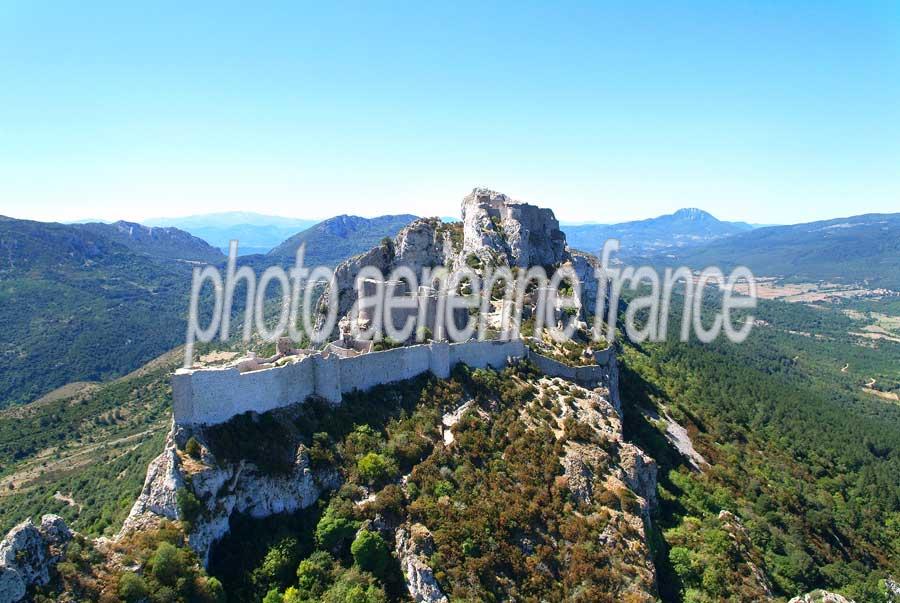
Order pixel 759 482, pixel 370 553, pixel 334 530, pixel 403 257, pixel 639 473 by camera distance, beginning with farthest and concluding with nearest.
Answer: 1. pixel 403 257
2. pixel 759 482
3. pixel 639 473
4. pixel 334 530
5. pixel 370 553

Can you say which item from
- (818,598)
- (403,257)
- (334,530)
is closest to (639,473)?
(818,598)

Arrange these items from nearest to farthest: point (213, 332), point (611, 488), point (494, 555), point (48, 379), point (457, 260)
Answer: point (494, 555)
point (611, 488)
point (457, 260)
point (48, 379)
point (213, 332)

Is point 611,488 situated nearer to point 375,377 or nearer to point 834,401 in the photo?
point 375,377

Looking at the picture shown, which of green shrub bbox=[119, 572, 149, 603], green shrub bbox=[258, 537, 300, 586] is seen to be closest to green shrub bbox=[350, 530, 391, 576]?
green shrub bbox=[258, 537, 300, 586]

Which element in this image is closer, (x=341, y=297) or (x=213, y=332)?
(x=341, y=297)

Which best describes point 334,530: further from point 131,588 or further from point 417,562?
point 131,588

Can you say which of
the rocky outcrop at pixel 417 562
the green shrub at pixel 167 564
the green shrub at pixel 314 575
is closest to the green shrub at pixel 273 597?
the green shrub at pixel 314 575

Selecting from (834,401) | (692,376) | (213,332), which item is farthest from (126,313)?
(834,401)
